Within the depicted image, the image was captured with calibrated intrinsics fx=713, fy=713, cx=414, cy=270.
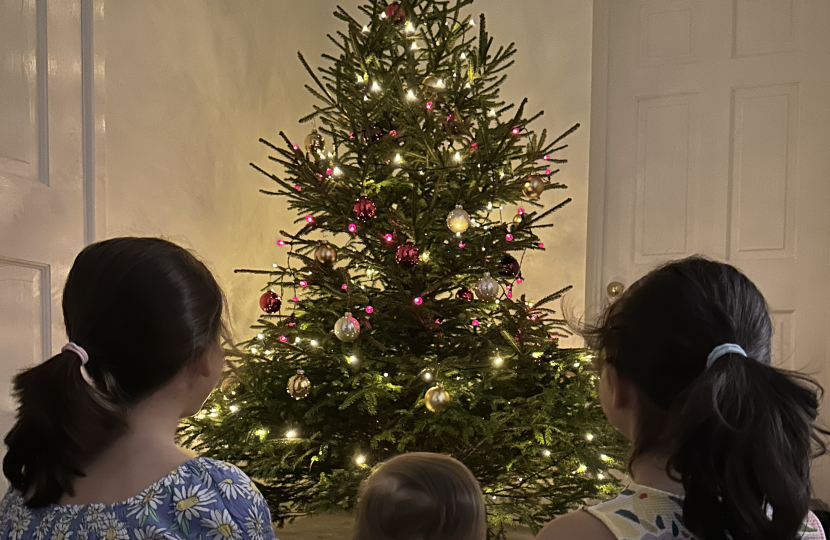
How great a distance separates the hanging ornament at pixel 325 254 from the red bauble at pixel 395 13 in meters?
0.77

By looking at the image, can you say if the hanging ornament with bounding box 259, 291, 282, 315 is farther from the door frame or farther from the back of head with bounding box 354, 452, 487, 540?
the door frame

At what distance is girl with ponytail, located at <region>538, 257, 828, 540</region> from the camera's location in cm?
90

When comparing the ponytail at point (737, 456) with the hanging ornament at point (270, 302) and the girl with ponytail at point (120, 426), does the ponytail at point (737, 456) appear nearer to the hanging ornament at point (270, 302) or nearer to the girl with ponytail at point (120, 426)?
the girl with ponytail at point (120, 426)

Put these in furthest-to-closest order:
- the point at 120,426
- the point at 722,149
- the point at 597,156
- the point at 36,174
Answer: the point at 597,156 → the point at 722,149 → the point at 36,174 → the point at 120,426

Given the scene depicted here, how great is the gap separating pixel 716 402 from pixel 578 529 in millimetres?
242

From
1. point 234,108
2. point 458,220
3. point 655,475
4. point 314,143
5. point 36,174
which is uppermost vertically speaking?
point 234,108

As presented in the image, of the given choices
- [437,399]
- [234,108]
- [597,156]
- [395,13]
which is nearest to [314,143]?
[395,13]

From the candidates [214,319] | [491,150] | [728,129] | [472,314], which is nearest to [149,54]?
[491,150]

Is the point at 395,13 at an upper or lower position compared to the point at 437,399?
upper

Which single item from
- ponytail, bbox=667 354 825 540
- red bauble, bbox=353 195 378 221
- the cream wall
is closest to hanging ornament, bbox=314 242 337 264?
red bauble, bbox=353 195 378 221

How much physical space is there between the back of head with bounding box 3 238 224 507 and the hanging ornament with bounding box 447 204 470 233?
116 centimetres

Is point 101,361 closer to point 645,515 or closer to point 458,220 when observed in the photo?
point 645,515

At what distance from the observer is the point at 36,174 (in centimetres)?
193

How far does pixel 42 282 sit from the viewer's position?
1942 millimetres
